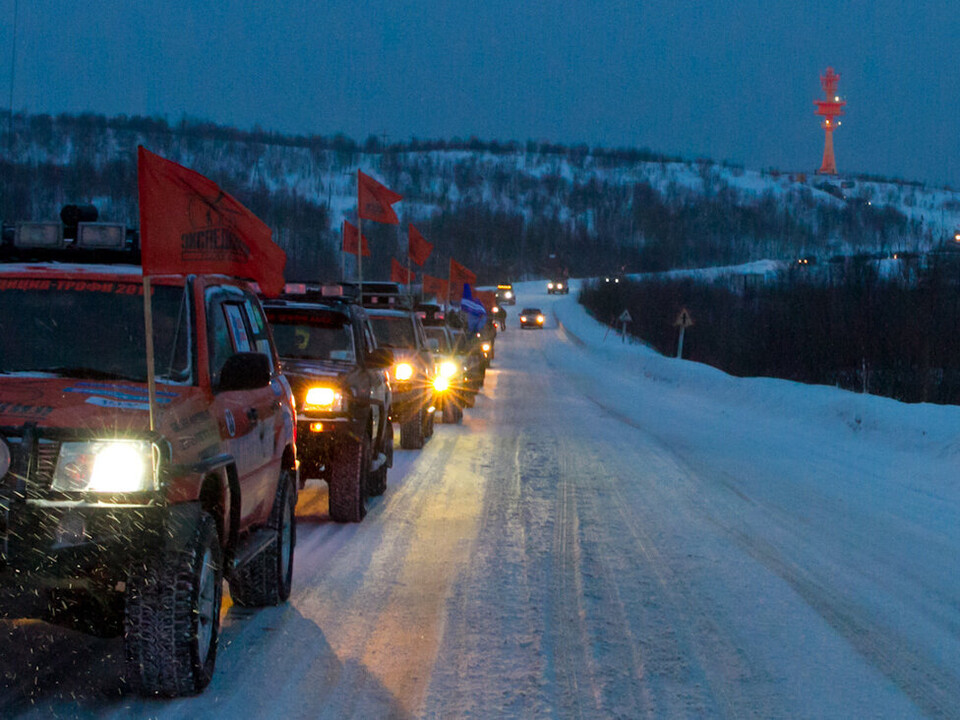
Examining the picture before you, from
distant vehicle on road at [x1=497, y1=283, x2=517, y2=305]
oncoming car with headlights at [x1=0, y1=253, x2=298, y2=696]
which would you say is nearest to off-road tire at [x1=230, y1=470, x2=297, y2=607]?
oncoming car with headlights at [x1=0, y1=253, x2=298, y2=696]

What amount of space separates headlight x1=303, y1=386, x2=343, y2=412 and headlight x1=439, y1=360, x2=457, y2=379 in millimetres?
9535

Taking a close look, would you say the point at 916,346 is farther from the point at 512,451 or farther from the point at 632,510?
the point at 632,510

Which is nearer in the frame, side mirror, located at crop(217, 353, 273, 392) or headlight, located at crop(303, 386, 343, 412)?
side mirror, located at crop(217, 353, 273, 392)

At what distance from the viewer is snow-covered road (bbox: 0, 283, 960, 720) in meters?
4.93

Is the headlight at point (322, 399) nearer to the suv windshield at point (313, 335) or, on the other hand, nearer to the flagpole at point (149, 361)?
the suv windshield at point (313, 335)

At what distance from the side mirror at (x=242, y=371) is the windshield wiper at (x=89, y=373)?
406mm

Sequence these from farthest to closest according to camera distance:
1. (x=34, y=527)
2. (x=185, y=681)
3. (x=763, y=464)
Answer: (x=763, y=464)
(x=185, y=681)
(x=34, y=527)

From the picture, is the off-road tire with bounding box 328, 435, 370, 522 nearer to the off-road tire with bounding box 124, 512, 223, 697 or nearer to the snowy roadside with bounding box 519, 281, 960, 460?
the off-road tire with bounding box 124, 512, 223, 697

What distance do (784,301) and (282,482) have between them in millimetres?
44291

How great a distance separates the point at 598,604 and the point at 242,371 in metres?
2.89

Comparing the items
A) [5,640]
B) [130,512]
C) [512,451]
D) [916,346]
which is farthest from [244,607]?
[916,346]

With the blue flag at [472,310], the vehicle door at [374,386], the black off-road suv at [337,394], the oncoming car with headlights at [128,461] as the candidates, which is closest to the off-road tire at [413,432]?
the vehicle door at [374,386]

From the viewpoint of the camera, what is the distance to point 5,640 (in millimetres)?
5465

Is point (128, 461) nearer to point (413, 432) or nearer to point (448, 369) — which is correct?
point (413, 432)
